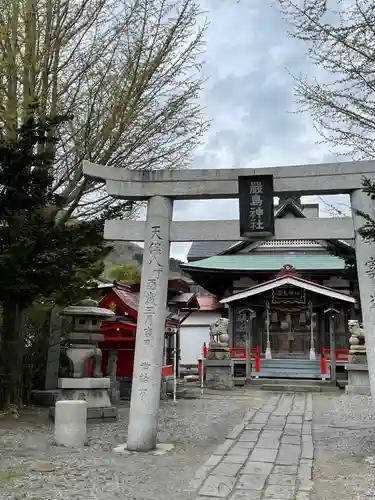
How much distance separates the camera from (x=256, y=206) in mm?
7691

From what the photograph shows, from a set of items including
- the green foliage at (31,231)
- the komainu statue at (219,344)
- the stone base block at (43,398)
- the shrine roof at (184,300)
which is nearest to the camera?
the green foliage at (31,231)

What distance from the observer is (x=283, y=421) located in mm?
10594

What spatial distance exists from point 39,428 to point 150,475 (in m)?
3.87

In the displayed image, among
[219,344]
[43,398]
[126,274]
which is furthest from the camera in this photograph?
[126,274]

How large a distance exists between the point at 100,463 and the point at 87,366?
14.2 feet

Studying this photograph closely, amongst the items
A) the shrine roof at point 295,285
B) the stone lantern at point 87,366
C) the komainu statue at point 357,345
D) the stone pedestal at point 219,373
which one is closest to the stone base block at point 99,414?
the stone lantern at point 87,366

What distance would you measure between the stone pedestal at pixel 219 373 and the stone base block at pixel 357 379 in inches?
163

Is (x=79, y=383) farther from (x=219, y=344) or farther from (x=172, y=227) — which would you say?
(x=219, y=344)

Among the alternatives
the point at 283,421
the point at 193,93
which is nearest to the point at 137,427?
the point at 283,421

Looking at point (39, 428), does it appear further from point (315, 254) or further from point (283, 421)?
point (315, 254)

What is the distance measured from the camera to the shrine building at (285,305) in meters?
19.5

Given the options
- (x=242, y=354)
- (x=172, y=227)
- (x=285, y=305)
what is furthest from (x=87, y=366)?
(x=285, y=305)

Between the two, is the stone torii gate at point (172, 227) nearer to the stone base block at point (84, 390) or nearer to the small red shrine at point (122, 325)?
the stone base block at point (84, 390)

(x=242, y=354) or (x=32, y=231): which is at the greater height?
(x=32, y=231)
